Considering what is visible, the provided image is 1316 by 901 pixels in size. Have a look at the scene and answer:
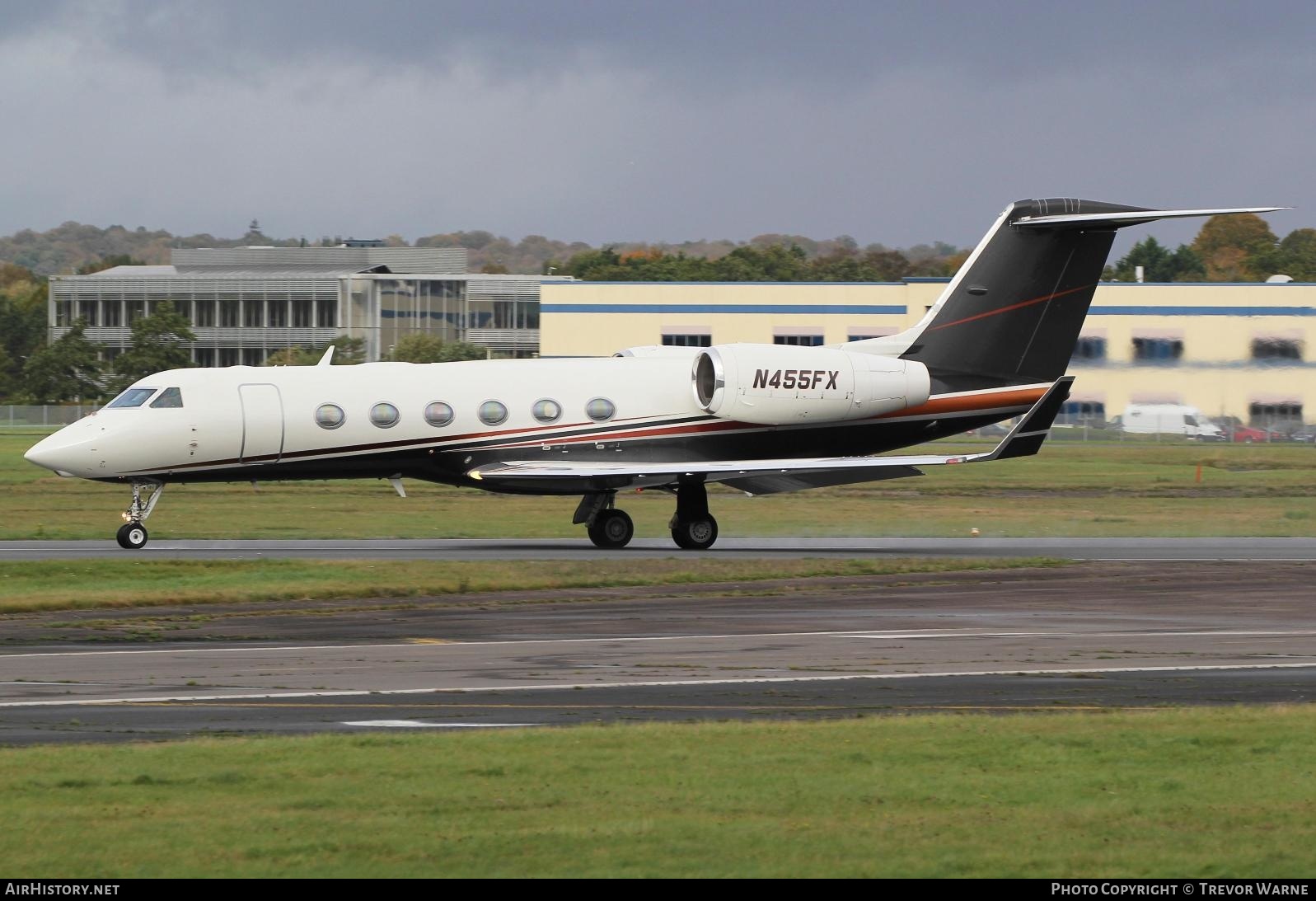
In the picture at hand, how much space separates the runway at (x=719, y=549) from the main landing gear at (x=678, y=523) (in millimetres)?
280

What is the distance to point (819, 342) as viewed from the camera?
281 feet

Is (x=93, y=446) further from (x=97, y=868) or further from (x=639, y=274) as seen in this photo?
(x=639, y=274)

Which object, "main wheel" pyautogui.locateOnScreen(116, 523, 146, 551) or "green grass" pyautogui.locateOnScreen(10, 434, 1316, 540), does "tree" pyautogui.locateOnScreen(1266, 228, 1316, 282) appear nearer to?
"green grass" pyautogui.locateOnScreen(10, 434, 1316, 540)

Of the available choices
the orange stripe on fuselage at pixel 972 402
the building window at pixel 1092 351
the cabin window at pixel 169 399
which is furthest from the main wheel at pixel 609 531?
the building window at pixel 1092 351

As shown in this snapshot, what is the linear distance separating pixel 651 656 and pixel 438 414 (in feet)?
45.7

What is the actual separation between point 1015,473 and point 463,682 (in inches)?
1694

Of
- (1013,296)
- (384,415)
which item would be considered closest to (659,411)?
(384,415)

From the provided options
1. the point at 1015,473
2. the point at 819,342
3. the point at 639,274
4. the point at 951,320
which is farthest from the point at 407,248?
the point at 951,320

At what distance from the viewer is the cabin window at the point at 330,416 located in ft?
98.2

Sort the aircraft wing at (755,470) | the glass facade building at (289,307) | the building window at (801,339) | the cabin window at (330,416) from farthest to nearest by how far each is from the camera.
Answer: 1. the glass facade building at (289,307)
2. the building window at (801,339)
3. the cabin window at (330,416)
4. the aircraft wing at (755,470)

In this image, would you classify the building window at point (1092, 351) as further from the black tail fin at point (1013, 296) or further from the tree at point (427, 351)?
the tree at point (427, 351)

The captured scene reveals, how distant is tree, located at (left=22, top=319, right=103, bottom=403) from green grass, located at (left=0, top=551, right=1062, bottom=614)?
7352cm

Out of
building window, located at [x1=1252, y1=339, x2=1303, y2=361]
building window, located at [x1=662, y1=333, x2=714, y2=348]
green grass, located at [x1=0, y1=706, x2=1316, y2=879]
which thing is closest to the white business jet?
green grass, located at [x1=0, y1=706, x2=1316, y2=879]

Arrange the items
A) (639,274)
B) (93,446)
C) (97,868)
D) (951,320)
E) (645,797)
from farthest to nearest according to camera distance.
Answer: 1. (639,274)
2. (951,320)
3. (93,446)
4. (645,797)
5. (97,868)
